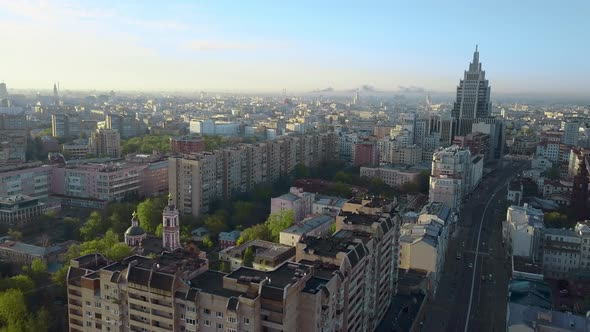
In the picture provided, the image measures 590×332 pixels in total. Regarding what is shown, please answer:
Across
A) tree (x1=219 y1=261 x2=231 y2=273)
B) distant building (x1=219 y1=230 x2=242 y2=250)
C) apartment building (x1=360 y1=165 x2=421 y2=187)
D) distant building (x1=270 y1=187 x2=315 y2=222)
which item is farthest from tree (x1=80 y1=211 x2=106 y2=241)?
apartment building (x1=360 y1=165 x2=421 y2=187)

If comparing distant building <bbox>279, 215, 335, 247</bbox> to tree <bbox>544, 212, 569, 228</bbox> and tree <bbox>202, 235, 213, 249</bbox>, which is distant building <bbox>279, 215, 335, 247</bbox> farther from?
tree <bbox>544, 212, 569, 228</bbox>

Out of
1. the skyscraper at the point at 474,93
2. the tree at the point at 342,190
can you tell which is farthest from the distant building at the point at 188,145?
the skyscraper at the point at 474,93

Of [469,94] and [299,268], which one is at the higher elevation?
[469,94]

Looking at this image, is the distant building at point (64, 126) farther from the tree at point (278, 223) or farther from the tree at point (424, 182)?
A: the tree at point (278, 223)

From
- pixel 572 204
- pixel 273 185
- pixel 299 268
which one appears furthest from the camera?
pixel 273 185

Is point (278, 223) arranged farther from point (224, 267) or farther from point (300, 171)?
point (300, 171)

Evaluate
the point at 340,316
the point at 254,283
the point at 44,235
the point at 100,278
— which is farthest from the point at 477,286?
the point at 44,235

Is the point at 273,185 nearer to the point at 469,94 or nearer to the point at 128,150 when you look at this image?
the point at 128,150

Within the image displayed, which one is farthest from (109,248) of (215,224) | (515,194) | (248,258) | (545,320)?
(515,194)
